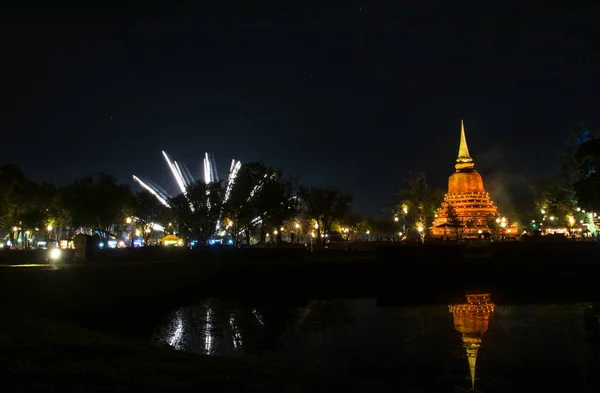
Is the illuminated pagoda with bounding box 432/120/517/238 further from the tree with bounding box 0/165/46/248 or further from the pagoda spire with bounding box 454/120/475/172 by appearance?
the tree with bounding box 0/165/46/248

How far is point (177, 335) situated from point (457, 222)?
7567cm

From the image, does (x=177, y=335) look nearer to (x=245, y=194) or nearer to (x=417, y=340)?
(x=417, y=340)

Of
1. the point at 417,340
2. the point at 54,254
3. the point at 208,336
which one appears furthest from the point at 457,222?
the point at 208,336

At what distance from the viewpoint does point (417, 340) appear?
20.0 metres

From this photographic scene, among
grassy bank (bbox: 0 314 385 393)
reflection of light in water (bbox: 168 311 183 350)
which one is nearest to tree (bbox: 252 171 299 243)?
reflection of light in water (bbox: 168 311 183 350)

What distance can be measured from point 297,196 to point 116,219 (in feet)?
83.1

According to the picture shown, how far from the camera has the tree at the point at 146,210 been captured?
9531 centimetres

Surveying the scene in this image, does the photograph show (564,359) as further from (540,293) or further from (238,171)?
(238,171)

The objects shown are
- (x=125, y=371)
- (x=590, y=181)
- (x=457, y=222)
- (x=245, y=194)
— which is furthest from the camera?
(x=457, y=222)

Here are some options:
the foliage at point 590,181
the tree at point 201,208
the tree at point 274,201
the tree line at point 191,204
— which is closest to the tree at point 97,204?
the tree line at point 191,204

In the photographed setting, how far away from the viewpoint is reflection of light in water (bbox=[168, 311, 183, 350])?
19656mm

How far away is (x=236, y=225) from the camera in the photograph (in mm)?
69812

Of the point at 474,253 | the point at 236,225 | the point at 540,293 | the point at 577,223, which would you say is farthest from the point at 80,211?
the point at 577,223

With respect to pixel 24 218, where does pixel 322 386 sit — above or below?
below
